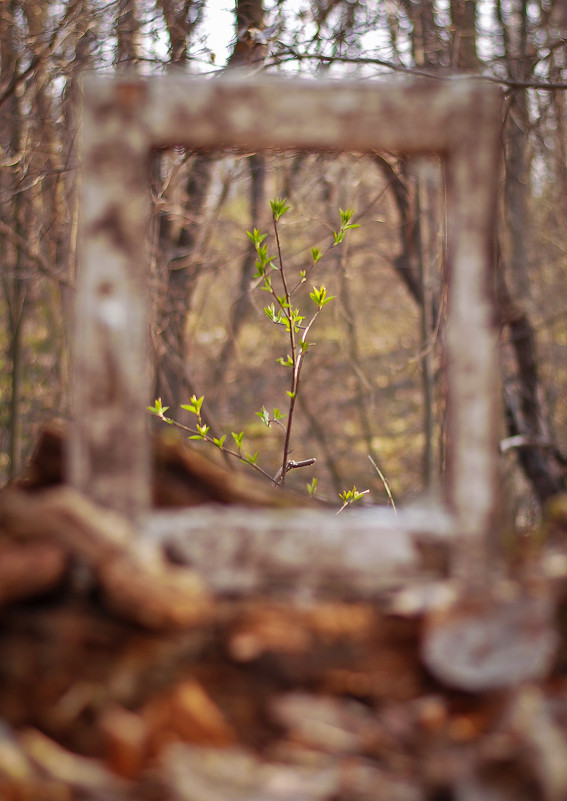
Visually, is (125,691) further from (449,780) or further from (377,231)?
(377,231)

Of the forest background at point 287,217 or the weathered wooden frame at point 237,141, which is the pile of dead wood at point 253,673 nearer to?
the weathered wooden frame at point 237,141

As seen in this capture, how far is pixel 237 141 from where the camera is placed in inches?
34.6

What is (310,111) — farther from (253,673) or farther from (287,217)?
(287,217)

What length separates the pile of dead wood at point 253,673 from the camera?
745 millimetres

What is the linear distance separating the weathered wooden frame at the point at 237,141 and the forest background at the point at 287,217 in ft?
2.53

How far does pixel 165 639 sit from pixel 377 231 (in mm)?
5347

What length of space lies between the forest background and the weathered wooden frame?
2.53ft

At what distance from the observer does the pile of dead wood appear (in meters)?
0.74

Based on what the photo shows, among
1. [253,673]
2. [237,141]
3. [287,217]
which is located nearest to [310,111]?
[237,141]

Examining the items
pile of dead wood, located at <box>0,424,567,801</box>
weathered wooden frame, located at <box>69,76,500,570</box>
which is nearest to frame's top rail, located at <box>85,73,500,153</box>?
weathered wooden frame, located at <box>69,76,500,570</box>

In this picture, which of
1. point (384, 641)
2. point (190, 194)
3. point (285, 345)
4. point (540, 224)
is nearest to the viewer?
point (384, 641)

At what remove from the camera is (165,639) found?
83 cm

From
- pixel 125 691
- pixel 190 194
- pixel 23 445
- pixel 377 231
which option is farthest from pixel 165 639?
pixel 377 231

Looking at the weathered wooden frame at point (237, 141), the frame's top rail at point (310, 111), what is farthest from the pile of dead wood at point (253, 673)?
the frame's top rail at point (310, 111)
